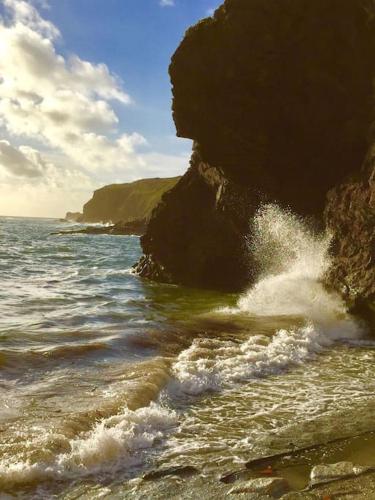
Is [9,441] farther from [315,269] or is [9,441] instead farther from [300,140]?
[300,140]

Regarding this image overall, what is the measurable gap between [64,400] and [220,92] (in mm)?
12390

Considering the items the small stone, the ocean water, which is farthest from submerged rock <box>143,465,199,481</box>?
the small stone

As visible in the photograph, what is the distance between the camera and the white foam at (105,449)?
4995mm

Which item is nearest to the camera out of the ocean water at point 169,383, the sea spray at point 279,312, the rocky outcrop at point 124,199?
the ocean water at point 169,383

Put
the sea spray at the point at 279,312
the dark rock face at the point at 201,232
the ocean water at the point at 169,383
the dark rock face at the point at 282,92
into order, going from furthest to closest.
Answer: the dark rock face at the point at 201,232
the dark rock face at the point at 282,92
the sea spray at the point at 279,312
the ocean water at the point at 169,383

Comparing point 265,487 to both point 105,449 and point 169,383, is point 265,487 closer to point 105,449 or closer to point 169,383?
point 105,449

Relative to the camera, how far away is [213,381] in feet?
27.1

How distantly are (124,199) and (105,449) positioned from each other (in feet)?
578

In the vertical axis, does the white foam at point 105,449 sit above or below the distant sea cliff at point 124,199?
below

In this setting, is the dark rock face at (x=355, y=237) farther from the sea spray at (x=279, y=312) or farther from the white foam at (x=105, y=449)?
the white foam at (x=105, y=449)

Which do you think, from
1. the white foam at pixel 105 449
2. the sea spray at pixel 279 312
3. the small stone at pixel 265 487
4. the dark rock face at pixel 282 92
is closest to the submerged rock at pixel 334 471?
the small stone at pixel 265 487

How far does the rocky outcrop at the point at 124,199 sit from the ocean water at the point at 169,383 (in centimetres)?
13758

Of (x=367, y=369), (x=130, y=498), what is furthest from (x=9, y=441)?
(x=367, y=369)

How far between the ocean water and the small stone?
1.35ft
